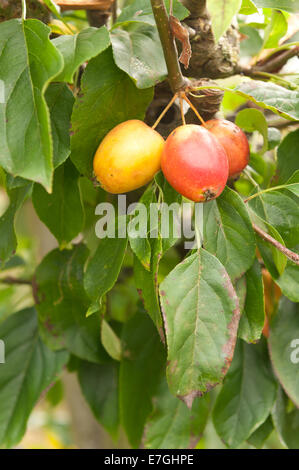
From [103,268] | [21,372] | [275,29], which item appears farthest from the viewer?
[21,372]

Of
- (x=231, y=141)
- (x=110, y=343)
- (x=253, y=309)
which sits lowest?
(x=110, y=343)

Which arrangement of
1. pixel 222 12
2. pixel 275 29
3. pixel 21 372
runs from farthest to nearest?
pixel 21 372
pixel 275 29
pixel 222 12

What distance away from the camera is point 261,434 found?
0.60 metres

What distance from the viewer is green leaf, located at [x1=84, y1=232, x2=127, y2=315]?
16.9 inches

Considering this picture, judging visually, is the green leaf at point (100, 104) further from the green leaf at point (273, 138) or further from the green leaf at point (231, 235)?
the green leaf at point (273, 138)

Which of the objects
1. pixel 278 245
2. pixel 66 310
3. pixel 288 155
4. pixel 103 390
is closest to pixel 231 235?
pixel 278 245

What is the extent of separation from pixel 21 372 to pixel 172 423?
0.66 ft

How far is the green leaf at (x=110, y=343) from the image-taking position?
23.1 inches

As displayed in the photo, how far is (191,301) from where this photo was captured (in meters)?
0.39

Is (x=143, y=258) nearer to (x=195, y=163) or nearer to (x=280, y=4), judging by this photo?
(x=195, y=163)
